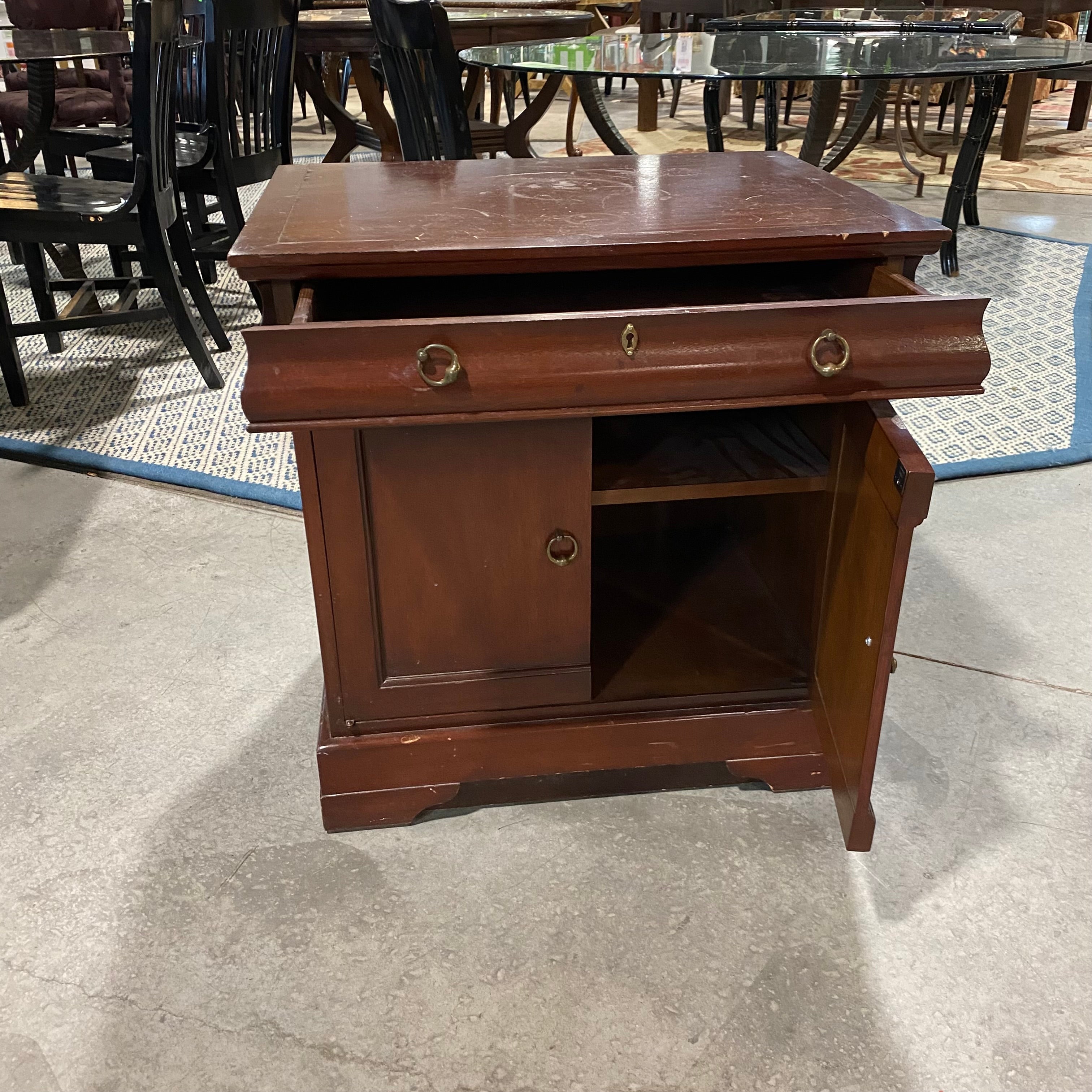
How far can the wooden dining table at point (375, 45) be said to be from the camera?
140 inches

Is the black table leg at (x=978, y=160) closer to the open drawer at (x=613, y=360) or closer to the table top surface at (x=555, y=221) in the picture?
the table top surface at (x=555, y=221)

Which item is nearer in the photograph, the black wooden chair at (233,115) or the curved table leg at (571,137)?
the black wooden chair at (233,115)

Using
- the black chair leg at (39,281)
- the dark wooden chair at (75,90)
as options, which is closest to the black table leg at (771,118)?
the black chair leg at (39,281)

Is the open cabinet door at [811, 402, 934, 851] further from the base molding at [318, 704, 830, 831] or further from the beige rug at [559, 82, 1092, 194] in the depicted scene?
the beige rug at [559, 82, 1092, 194]

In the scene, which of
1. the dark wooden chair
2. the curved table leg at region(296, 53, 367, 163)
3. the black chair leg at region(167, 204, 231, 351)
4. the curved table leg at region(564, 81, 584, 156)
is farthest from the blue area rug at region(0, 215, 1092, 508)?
the curved table leg at region(564, 81, 584, 156)

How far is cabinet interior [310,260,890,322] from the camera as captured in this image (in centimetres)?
117

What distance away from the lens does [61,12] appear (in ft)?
15.0

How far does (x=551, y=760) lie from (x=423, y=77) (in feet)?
4.92

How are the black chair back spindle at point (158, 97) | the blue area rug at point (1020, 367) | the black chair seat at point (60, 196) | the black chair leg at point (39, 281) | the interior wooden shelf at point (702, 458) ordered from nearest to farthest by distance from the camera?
the interior wooden shelf at point (702, 458)
the black chair back spindle at point (158, 97)
the blue area rug at point (1020, 367)
the black chair seat at point (60, 196)
the black chair leg at point (39, 281)

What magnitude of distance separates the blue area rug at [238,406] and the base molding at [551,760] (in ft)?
2.96

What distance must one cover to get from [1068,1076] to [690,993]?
1.18 ft

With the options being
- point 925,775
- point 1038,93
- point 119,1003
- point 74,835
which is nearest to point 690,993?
point 925,775

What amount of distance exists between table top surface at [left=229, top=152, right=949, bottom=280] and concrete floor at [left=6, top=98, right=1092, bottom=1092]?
2.22 feet

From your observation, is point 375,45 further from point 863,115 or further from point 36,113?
point 863,115
